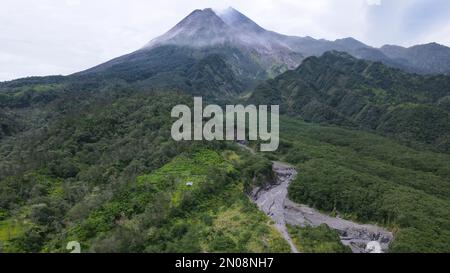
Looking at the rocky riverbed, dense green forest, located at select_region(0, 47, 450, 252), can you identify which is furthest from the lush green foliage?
the rocky riverbed

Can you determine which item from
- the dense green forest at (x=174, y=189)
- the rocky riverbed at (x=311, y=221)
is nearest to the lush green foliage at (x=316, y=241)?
the dense green forest at (x=174, y=189)

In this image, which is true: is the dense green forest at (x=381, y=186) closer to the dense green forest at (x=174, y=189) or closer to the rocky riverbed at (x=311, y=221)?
the dense green forest at (x=174, y=189)

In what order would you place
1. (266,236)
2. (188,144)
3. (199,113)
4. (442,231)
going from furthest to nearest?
(199,113)
(188,144)
(442,231)
(266,236)

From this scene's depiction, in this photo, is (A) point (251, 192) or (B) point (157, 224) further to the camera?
(A) point (251, 192)

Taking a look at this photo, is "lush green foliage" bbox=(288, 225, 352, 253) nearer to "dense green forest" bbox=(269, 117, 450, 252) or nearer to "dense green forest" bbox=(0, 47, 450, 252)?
"dense green forest" bbox=(0, 47, 450, 252)

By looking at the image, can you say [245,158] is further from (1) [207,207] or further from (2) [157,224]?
(2) [157,224]

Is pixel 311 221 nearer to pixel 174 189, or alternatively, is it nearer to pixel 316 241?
pixel 316 241
